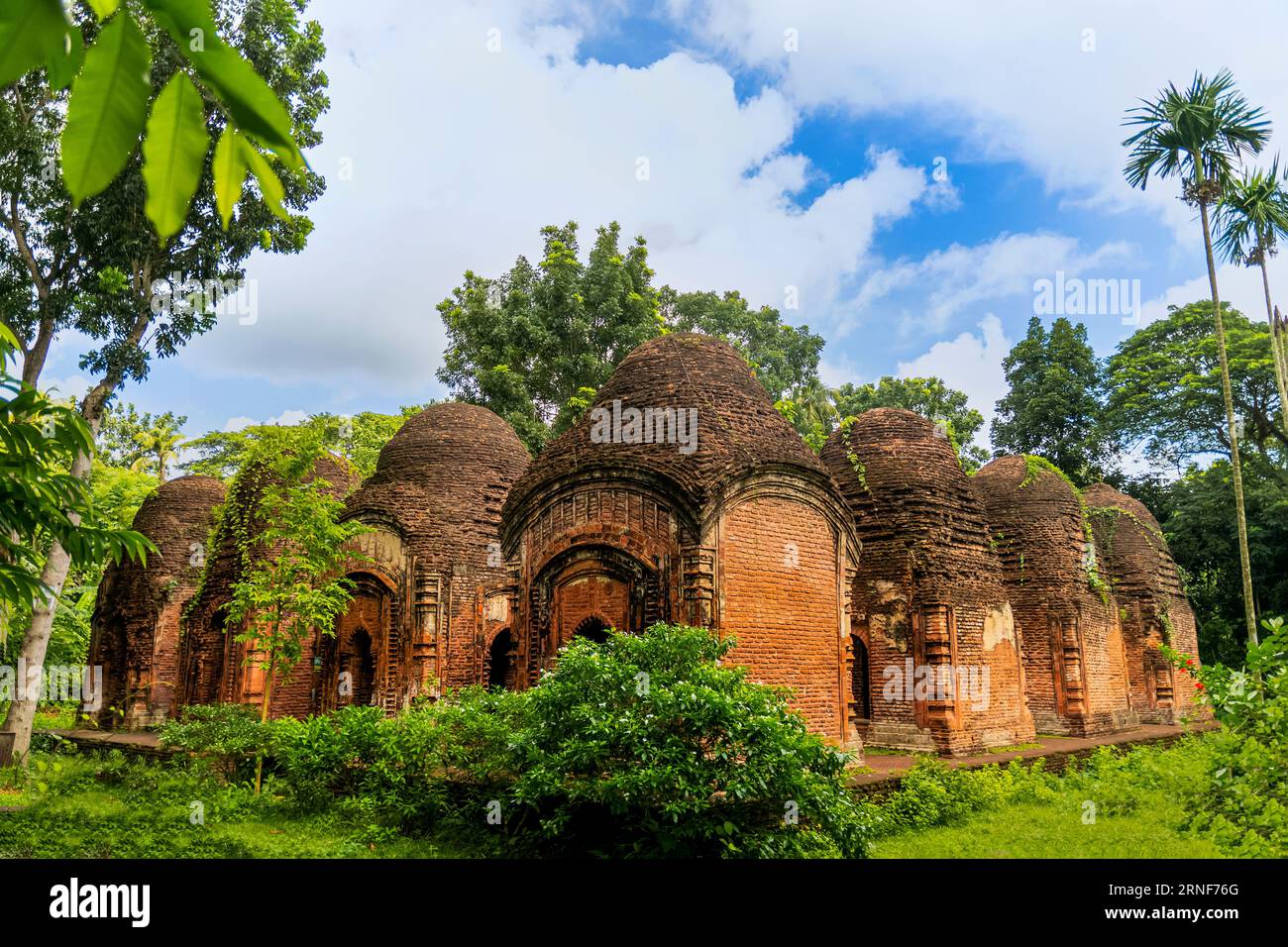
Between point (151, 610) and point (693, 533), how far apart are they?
13754 millimetres

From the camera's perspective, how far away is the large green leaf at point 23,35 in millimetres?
968

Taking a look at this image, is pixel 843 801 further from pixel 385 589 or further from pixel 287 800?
pixel 385 589

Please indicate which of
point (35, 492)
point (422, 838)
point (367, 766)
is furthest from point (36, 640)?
point (35, 492)

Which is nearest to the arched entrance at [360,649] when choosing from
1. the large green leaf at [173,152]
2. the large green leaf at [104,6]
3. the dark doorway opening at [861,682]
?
the dark doorway opening at [861,682]

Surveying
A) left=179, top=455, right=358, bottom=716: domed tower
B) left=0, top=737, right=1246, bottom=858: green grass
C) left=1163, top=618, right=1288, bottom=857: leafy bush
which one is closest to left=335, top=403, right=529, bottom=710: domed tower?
left=179, top=455, right=358, bottom=716: domed tower

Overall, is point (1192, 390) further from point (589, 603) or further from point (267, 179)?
point (267, 179)

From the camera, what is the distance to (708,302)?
30375mm

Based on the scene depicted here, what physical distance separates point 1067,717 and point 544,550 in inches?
451

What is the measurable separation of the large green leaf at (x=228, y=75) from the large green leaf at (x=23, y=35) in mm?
116

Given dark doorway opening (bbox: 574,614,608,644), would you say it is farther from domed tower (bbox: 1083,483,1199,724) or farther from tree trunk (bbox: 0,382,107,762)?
domed tower (bbox: 1083,483,1199,724)

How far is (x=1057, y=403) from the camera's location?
2975cm

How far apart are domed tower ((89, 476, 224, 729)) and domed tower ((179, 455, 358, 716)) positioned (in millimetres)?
1098

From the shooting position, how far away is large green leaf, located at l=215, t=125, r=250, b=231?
1.13 meters
